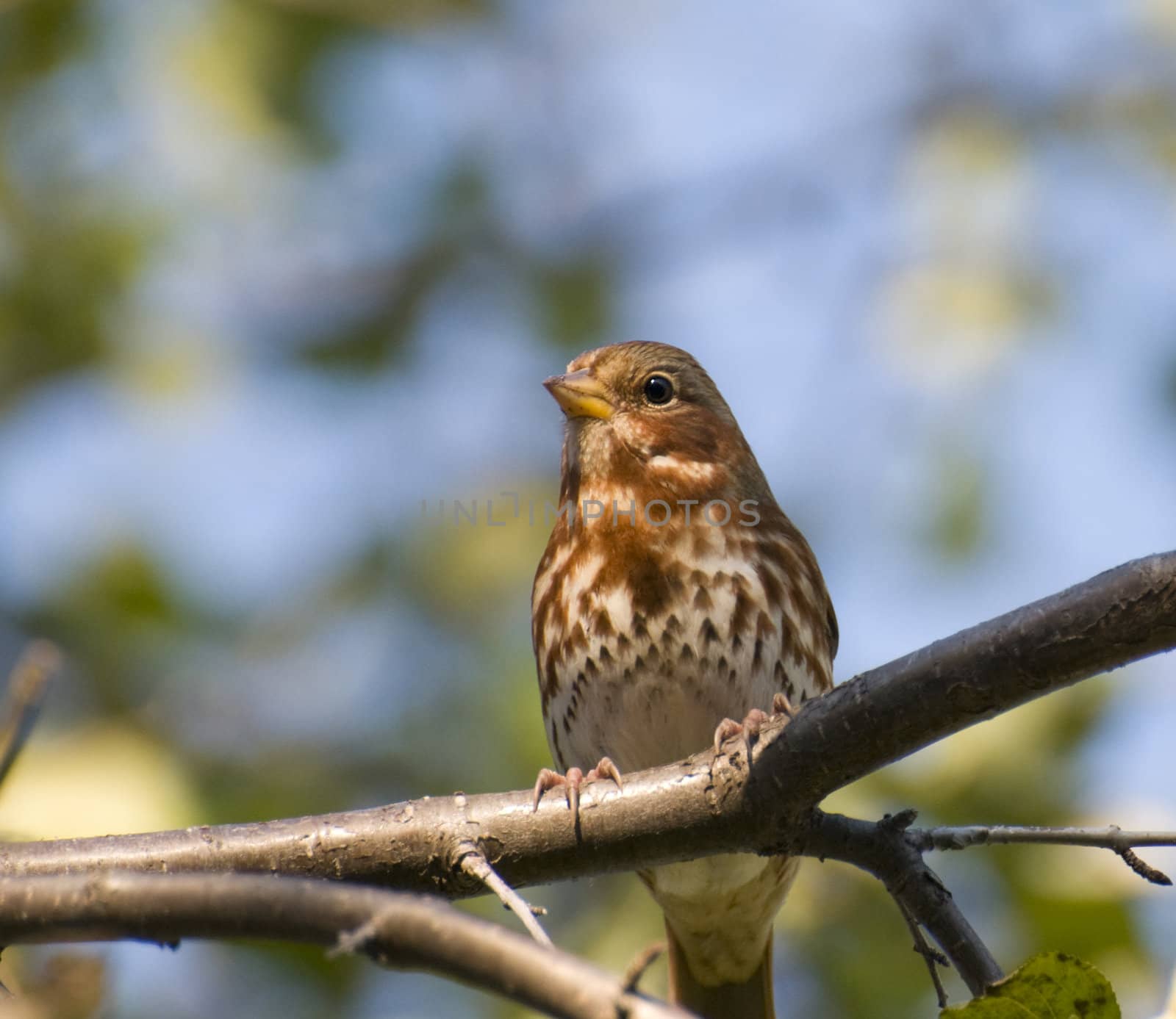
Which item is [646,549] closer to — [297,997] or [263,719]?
[297,997]

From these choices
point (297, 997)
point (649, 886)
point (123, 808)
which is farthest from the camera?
point (297, 997)

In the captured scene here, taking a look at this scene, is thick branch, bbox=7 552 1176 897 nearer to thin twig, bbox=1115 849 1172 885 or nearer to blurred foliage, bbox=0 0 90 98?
thin twig, bbox=1115 849 1172 885

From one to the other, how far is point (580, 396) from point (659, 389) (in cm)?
38

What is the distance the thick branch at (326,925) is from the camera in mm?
1942

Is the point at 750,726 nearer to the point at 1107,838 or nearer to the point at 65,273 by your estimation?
the point at 1107,838

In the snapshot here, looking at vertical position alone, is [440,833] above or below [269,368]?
below

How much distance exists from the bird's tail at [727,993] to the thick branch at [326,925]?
3.59 m

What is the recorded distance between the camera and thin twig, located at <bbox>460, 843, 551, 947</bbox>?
2.59 metres

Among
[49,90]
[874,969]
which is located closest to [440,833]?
[874,969]

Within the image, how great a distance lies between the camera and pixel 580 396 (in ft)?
18.5

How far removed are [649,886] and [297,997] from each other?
1.74 meters

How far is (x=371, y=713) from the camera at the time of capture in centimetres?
786

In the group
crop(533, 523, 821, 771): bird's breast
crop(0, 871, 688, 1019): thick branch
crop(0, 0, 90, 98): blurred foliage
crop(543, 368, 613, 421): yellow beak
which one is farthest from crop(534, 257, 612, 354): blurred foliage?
crop(0, 871, 688, 1019): thick branch

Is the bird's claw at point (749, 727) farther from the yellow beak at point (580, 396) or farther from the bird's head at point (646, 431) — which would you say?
the yellow beak at point (580, 396)
